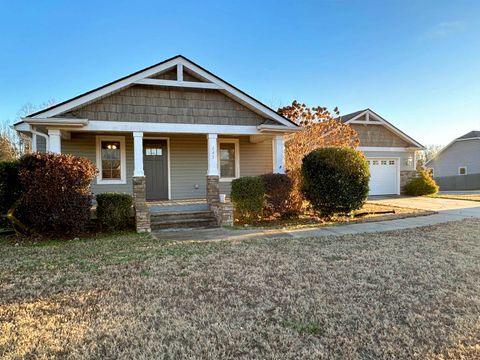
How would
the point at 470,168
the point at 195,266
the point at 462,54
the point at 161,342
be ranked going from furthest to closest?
the point at 470,168, the point at 462,54, the point at 195,266, the point at 161,342

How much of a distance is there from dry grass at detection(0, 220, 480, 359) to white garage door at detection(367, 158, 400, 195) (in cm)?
1459

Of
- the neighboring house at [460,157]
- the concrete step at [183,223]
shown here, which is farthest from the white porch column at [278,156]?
the neighboring house at [460,157]

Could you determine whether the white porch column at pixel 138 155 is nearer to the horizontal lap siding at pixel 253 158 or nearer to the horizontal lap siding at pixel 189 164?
the horizontal lap siding at pixel 189 164

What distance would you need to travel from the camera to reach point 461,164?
30.4 meters

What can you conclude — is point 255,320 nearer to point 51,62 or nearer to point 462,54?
point 462,54

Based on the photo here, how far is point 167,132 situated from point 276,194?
4125 mm

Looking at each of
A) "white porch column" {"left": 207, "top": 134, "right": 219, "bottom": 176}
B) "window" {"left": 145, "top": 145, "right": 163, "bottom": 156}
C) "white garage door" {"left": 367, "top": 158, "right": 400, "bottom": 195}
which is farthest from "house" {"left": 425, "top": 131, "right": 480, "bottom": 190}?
"window" {"left": 145, "top": 145, "right": 163, "bottom": 156}

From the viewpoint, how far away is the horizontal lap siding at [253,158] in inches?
513

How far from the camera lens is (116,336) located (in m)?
2.80

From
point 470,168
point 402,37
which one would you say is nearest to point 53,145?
point 402,37

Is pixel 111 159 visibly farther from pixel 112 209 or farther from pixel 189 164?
pixel 112 209

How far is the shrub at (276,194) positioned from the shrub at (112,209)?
13.6 ft

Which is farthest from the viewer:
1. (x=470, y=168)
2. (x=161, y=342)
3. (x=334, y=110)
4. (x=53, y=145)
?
(x=470, y=168)

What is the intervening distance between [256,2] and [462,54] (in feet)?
31.0
